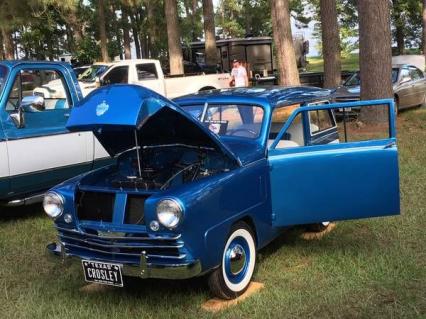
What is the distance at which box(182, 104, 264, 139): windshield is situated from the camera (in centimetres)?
527

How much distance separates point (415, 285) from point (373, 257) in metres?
0.65

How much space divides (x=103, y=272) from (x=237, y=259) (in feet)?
3.51

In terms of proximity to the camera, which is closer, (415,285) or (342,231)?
(415,285)

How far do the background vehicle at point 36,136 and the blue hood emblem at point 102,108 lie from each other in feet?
9.19

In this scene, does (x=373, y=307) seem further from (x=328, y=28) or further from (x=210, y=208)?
(x=328, y=28)

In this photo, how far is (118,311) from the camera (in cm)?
441

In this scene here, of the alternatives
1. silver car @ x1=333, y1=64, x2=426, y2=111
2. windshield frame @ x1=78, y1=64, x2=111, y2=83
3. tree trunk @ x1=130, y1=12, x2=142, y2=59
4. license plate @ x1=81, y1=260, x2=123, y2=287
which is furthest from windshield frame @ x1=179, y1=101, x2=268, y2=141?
tree trunk @ x1=130, y1=12, x2=142, y2=59

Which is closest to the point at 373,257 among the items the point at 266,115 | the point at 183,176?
the point at 266,115

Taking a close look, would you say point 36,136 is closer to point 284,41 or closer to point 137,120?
point 137,120

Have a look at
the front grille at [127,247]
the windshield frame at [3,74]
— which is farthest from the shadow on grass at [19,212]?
the front grille at [127,247]

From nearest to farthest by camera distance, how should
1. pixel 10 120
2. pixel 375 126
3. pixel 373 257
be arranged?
pixel 373 257 < pixel 10 120 < pixel 375 126

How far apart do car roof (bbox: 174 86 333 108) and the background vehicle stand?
2.08m

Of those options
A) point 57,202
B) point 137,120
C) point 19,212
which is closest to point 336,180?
point 137,120

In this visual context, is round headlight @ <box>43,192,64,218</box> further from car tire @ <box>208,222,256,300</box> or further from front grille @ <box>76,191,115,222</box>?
car tire @ <box>208,222,256,300</box>
